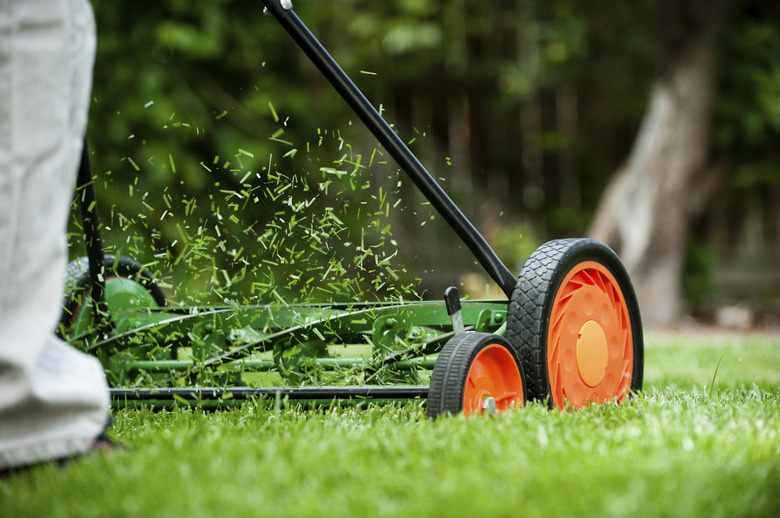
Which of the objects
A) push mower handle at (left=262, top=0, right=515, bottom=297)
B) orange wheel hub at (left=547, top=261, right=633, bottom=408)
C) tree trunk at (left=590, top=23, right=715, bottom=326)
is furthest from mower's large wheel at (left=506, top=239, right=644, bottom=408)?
tree trunk at (left=590, top=23, right=715, bottom=326)

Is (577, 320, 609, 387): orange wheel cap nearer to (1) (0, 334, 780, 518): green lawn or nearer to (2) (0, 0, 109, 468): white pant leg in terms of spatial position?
(1) (0, 334, 780, 518): green lawn

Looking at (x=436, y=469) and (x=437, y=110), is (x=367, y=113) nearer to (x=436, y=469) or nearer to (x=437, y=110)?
(x=436, y=469)

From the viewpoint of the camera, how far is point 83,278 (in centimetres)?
224

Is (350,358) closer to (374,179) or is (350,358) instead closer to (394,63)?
(374,179)

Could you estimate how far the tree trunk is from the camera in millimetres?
6113

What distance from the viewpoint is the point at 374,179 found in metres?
6.77

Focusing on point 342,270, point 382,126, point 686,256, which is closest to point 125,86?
point 342,270

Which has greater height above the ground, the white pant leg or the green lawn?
the white pant leg

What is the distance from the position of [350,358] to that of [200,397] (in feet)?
1.25

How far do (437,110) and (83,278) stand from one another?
18.6 feet

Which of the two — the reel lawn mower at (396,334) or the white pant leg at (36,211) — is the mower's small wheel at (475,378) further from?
the white pant leg at (36,211)

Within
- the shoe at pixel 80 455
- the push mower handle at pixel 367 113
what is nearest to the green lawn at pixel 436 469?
the shoe at pixel 80 455

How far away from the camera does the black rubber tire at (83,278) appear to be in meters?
2.17

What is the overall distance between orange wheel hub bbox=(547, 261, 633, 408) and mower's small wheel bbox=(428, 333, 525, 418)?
0.40 ft
